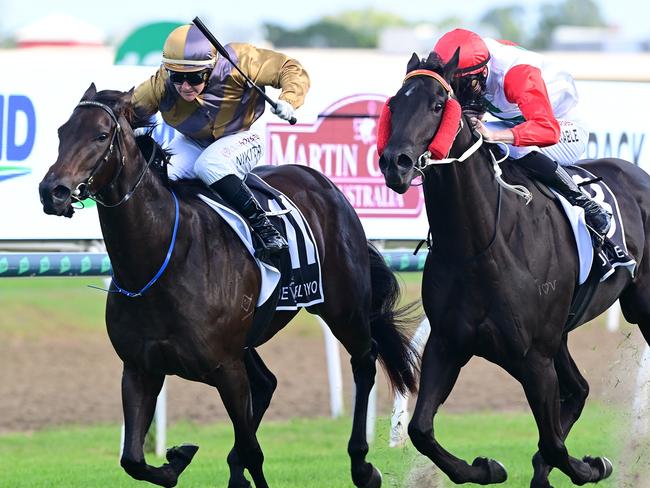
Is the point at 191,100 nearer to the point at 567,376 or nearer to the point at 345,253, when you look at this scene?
the point at 345,253

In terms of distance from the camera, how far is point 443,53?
5.39 metres

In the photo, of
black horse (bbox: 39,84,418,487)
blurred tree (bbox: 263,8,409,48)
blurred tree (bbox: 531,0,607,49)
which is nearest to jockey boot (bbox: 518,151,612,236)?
black horse (bbox: 39,84,418,487)

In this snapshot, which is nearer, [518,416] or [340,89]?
[340,89]

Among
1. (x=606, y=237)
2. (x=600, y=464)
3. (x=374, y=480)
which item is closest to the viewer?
(x=606, y=237)

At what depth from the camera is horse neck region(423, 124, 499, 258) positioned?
17.4 ft

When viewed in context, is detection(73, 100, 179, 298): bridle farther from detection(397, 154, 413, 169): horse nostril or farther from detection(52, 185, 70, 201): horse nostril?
detection(397, 154, 413, 169): horse nostril

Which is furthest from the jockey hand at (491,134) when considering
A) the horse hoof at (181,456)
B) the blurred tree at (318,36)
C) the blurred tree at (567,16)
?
the blurred tree at (567,16)

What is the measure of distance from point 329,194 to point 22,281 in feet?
46.6

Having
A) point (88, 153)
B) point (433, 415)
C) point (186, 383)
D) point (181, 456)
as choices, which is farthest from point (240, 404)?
point (186, 383)

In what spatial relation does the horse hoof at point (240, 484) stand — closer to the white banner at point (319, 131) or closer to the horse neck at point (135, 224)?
the horse neck at point (135, 224)

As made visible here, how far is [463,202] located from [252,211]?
95 centimetres

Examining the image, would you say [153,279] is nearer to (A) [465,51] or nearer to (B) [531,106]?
(A) [465,51]

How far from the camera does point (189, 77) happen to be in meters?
5.70

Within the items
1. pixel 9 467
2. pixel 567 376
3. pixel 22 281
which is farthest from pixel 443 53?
pixel 22 281
